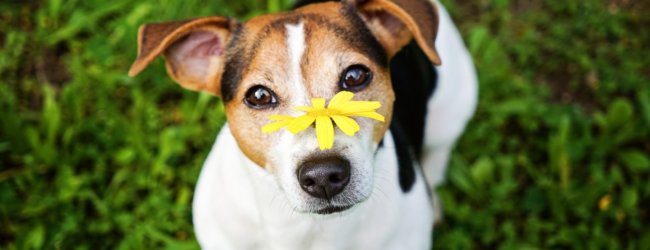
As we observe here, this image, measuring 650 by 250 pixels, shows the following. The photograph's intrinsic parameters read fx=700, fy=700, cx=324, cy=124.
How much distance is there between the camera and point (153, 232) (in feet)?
17.0

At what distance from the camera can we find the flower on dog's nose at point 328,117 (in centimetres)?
286

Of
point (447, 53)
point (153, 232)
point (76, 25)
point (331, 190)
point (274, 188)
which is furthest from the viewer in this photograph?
point (76, 25)

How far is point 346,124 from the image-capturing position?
2871mm

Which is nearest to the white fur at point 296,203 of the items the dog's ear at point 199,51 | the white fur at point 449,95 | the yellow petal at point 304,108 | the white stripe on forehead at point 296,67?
the white stripe on forehead at point 296,67

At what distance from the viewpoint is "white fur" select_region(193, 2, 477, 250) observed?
10.3 ft

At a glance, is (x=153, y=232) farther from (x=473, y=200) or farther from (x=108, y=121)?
(x=473, y=200)

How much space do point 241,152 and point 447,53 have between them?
1.84 metres

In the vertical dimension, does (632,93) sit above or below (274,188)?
below

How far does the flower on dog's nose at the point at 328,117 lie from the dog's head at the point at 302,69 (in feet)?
0.44

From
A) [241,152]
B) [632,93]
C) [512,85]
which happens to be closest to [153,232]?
[241,152]

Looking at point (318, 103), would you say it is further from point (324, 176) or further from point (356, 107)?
point (324, 176)

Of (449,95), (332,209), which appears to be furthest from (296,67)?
(449,95)

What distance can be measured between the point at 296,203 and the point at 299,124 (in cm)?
46

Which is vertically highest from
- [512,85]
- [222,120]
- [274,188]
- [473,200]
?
[274,188]
